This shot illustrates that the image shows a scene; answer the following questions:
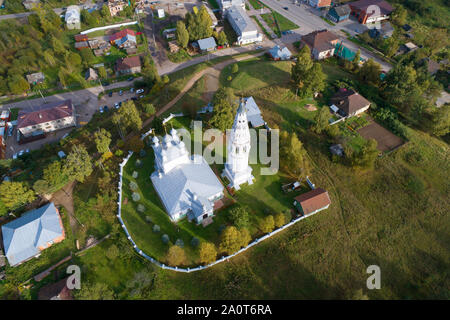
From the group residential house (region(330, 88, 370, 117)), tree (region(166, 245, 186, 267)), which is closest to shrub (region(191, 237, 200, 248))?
tree (region(166, 245, 186, 267))

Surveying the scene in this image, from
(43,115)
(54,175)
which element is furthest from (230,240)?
(43,115)

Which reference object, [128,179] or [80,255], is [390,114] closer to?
[128,179]

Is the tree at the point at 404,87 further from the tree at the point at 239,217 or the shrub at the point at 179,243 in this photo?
the shrub at the point at 179,243

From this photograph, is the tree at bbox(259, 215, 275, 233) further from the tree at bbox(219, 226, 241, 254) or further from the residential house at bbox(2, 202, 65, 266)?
the residential house at bbox(2, 202, 65, 266)

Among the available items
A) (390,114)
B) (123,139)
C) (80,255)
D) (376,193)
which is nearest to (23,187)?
(80,255)

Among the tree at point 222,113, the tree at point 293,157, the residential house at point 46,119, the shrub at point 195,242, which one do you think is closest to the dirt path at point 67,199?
the shrub at point 195,242

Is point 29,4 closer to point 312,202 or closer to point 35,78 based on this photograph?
point 35,78
